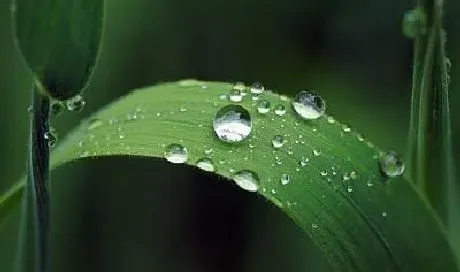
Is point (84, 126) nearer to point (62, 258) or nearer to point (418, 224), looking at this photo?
point (418, 224)

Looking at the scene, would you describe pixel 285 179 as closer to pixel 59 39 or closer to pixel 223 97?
pixel 223 97

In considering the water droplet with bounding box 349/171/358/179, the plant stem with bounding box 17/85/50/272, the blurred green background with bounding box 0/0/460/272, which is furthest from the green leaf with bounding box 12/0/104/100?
the blurred green background with bounding box 0/0/460/272

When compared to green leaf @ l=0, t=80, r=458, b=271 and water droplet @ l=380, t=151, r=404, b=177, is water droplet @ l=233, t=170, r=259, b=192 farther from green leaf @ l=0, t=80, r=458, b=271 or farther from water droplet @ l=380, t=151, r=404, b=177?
water droplet @ l=380, t=151, r=404, b=177

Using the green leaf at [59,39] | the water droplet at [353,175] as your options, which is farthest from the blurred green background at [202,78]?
the green leaf at [59,39]

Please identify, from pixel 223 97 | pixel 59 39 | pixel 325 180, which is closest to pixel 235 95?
pixel 223 97

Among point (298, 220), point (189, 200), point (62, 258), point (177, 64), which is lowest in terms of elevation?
point (298, 220)

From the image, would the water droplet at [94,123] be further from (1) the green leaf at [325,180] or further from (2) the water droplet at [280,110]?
(2) the water droplet at [280,110]

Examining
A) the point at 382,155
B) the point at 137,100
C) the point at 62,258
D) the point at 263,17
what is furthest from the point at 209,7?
the point at 382,155
